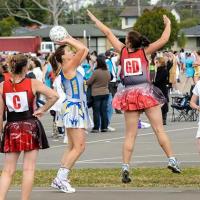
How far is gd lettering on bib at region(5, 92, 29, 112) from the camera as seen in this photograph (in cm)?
885

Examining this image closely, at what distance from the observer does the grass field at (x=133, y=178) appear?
1081 cm

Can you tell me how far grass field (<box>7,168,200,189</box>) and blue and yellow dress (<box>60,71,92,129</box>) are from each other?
100 centimetres

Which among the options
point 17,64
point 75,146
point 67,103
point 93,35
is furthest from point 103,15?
point 17,64

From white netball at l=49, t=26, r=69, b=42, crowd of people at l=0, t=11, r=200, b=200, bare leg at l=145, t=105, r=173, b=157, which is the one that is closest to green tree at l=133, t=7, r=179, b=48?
bare leg at l=145, t=105, r=173, b=157

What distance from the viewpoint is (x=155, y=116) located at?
36.8ft

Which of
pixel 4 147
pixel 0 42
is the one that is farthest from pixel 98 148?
pixel 0 42

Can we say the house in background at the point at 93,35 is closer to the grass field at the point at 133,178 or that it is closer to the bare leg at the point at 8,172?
the grass field at the point at 133,178

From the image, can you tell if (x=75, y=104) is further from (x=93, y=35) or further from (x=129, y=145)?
(x=93, y=35)

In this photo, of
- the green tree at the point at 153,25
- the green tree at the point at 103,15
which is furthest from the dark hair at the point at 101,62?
the green tree at the point at 103,15

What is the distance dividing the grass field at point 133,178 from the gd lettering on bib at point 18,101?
92.4 inches

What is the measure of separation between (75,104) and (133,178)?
1.54 metres

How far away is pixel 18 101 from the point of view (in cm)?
885

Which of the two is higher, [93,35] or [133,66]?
[133,66]

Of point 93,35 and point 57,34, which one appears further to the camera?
point 93,35
